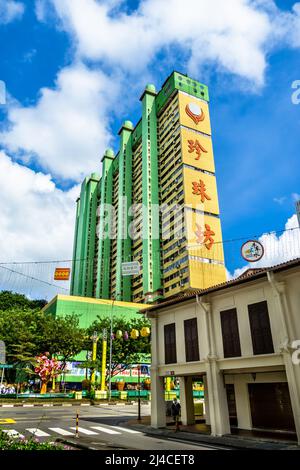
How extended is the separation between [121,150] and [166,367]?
98.1 m

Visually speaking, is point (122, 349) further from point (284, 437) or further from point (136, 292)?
point (136, 292)

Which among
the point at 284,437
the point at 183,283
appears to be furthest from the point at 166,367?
the point at 183,283

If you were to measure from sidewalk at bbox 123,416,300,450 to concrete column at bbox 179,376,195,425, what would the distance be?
2.60m

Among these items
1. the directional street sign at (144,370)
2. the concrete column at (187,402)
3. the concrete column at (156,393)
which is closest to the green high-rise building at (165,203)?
the directional street sign at (144,370)

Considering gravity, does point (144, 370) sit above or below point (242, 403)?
above

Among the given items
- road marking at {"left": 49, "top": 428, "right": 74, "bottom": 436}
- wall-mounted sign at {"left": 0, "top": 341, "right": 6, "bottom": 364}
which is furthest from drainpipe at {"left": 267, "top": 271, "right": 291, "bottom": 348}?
wall-mounted sign at {"left": 0, "top": 341, "right": 6, "bottom": 364}

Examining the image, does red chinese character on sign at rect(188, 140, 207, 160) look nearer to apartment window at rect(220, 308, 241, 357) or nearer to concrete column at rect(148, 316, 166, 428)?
concrete column at rect(148, 316, 166, 428)

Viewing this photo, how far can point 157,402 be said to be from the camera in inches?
833

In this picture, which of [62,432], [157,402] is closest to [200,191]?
[157,402]

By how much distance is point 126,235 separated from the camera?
9956 cm

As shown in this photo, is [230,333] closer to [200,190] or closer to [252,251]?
[252,251]

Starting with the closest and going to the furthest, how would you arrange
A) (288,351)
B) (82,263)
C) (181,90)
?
(288,351), (181,90), (82,263)

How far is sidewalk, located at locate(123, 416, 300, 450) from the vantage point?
14168 millimetres

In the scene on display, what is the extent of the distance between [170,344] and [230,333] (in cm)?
484
